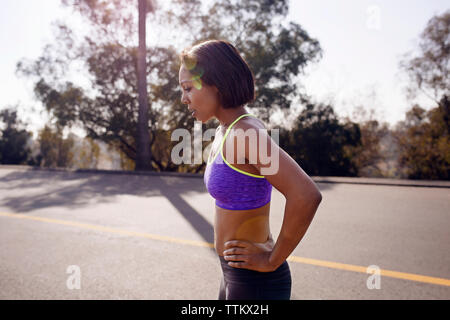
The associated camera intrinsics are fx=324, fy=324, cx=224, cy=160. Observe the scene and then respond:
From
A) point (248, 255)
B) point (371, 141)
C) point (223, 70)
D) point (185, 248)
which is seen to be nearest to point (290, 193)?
point (248, 255)

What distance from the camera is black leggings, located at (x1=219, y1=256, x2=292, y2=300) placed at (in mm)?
1371

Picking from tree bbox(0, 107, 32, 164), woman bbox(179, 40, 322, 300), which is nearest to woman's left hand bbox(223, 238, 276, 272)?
woman bbox(179, 40, 322, 300)

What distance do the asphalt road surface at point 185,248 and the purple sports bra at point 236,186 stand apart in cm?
191

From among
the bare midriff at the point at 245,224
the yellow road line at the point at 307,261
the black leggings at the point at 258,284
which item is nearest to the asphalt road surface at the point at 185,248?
the yellow road line at the point at 307,261

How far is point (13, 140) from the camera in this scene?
19734 mm

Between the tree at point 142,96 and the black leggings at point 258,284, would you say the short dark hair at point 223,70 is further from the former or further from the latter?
the tree at point 142,96

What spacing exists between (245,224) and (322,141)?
13.1 m

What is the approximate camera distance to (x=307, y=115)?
1456 cm

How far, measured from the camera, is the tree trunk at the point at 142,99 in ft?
42.9

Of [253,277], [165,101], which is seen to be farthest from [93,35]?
[253,277]

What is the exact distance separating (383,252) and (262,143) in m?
3.44

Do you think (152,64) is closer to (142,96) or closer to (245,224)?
(142,96)

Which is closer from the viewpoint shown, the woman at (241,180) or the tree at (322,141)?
the woman at (241,180)
